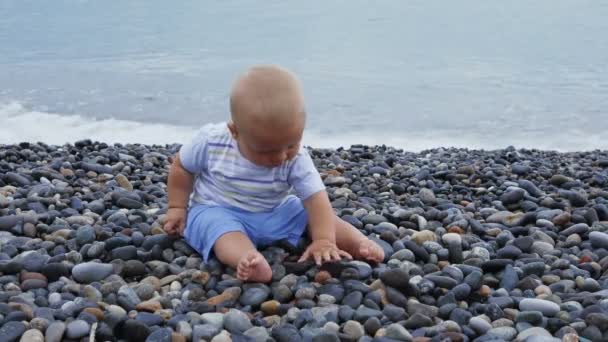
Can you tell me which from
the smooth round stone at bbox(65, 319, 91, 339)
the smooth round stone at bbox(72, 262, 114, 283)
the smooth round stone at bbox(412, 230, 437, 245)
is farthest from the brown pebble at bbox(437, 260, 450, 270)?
the smooth round stone at bbox(65, 319, 91, 339)

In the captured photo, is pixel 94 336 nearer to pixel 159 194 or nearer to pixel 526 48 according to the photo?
pixel 159 194

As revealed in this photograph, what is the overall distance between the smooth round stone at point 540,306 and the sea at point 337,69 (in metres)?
5.42

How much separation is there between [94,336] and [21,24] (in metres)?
14.9

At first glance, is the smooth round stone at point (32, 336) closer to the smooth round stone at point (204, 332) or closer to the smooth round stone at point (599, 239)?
the smooth round stone at point (204, 332)

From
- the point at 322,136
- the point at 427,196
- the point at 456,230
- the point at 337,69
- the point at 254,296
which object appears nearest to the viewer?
the point at 254,296

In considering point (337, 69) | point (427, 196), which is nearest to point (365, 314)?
point (427, 196)

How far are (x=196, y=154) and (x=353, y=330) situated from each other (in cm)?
122

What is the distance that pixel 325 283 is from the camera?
10.2ft

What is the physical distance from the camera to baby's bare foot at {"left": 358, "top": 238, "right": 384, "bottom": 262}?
3.28 m

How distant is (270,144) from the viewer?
3146mm

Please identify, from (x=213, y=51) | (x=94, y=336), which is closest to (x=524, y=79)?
(x=213, y=51)

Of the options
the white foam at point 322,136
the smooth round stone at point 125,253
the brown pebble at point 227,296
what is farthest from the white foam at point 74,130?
the brown pebble at point 227,296

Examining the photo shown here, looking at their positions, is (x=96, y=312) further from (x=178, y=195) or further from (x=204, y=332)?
(x=178, y=195)

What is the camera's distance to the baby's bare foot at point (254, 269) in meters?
3.06
